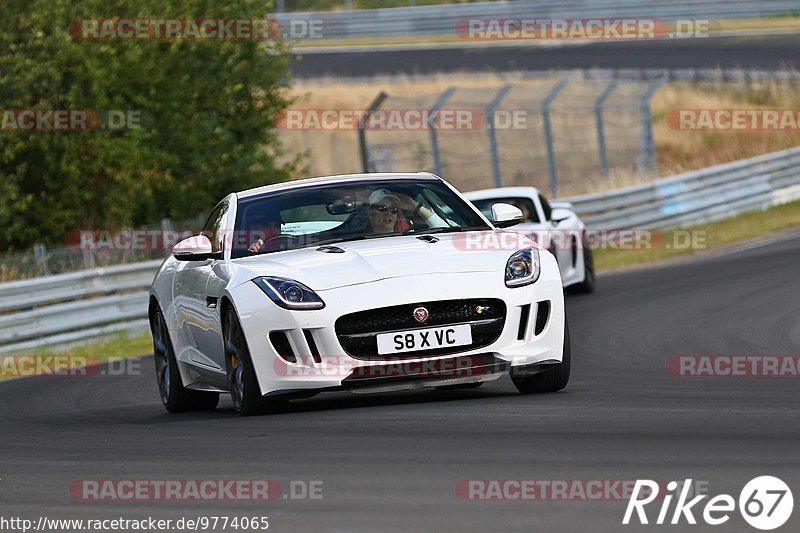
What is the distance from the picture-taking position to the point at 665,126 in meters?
37.5

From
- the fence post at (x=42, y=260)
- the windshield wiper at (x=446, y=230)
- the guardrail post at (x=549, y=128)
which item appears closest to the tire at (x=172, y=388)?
the windshield wiper at (x=446, y=230)

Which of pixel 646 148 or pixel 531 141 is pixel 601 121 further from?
pixel 531 141

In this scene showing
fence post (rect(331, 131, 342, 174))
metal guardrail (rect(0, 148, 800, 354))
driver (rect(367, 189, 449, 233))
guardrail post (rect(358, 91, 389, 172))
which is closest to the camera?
driver (rect(367, 189, 449, 233))

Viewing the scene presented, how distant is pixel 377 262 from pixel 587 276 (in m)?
10.8

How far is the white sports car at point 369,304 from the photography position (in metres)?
8.06

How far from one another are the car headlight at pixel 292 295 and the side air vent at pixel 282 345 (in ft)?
0.52

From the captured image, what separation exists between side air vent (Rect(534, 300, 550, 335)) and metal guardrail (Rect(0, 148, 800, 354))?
10.9m

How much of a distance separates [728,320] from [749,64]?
26.7 meters

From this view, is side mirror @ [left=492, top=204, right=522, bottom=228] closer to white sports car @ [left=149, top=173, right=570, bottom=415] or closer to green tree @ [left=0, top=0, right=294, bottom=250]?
white sports car @ [left=149, top=173, right=570, bottom=415]

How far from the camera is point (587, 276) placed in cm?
1875

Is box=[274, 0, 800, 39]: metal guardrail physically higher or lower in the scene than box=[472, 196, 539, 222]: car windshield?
higher

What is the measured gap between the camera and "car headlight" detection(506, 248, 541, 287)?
8312 millimetres

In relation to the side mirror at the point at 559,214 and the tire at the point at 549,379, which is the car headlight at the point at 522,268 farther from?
the side mirror at the point at 559,214

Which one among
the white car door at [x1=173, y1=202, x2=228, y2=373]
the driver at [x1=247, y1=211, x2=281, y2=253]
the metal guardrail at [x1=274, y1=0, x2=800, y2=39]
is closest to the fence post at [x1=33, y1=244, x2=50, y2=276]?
the white car door at [x1=173, y1=202, x2=228, y2=373]
